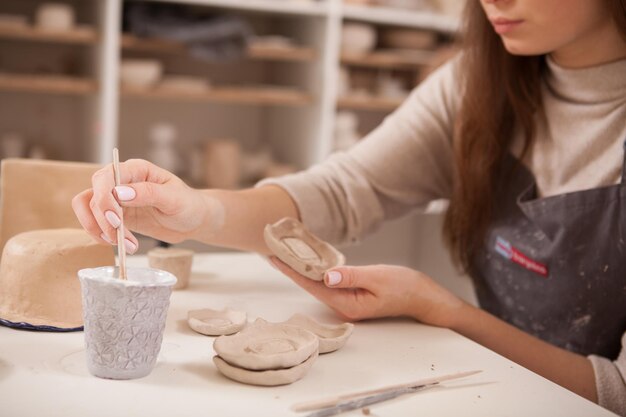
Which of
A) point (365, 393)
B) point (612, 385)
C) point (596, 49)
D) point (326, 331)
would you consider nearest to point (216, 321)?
point (326, 331)

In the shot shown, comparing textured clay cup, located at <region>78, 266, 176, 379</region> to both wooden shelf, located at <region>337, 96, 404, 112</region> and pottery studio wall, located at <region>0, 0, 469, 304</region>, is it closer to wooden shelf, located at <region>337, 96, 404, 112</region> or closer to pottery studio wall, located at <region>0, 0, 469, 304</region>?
pottery studio wall, located at <region>0, 0, 469, 304</region>

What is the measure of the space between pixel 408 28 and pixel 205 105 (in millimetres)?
964

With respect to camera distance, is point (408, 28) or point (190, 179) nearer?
point (190, 179)

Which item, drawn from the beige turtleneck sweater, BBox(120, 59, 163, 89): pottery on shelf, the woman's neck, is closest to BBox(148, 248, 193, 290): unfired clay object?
the beige turtleneck sweater

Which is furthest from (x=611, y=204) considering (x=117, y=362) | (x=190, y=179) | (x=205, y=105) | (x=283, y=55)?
(x=205, y=105)

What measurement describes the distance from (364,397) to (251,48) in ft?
6.90

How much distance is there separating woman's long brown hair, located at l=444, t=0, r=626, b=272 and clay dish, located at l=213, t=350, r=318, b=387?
65 cm

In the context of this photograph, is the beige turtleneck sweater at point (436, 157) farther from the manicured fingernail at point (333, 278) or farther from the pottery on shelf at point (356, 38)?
the pottery on shelf at point (356, 38)

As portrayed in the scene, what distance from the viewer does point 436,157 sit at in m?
1.42

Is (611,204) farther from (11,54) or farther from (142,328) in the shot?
(11,54)

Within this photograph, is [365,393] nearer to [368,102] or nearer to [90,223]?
[90,223]

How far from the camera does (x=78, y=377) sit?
28.0 inches

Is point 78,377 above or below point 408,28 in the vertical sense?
below

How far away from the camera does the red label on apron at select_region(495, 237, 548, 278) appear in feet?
3.89
